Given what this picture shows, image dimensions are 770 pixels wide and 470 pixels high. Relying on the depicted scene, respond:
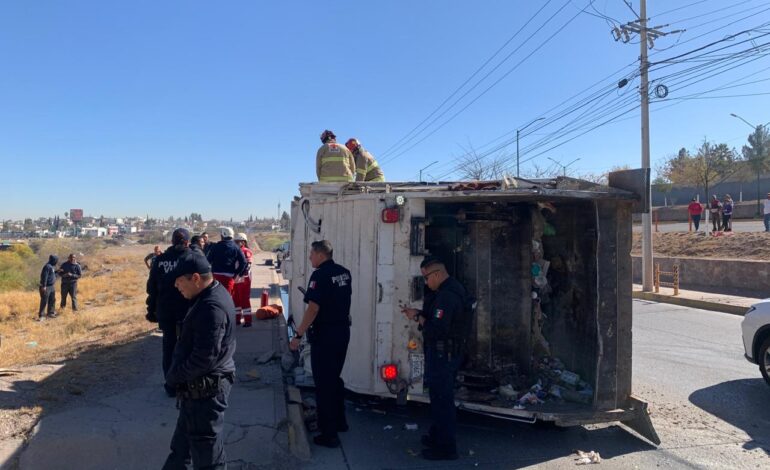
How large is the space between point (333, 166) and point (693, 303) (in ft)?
37.9

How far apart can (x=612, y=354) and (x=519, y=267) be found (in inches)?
58.0

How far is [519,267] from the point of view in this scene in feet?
19.8

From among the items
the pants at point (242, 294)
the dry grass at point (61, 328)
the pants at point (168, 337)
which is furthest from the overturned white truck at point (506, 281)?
the dry grass at point (61, 328)

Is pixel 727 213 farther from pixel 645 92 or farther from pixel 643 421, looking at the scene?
pixel 643 421

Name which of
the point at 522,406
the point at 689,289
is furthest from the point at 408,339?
the point at 689,289


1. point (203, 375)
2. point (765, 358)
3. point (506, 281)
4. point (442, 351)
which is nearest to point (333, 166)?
point (506, 281)

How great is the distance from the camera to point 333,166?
6.96 metres

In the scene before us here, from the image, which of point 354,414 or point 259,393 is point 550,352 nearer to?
point 354,414

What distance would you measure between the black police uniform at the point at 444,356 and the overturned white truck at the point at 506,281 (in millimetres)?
381

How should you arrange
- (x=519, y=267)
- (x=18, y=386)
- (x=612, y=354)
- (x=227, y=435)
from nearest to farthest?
(x=227, y=435), (x=612, y=354), (x=18, y=386), (x=519, y=267)

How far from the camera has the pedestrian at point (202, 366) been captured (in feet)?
10.8

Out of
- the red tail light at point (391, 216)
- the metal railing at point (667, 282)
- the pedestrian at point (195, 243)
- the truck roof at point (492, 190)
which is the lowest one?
the metal railing at point (667, 282)

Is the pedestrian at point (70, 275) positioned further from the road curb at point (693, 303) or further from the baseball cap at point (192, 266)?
the road curb at point (693, 303)

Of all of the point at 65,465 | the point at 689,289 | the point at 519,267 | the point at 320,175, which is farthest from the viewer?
the point at 689,289
